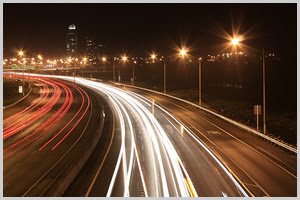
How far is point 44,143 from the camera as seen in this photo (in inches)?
1342

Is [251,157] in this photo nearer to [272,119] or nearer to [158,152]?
[158,152]

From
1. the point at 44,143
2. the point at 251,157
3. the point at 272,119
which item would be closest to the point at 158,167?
the point at 251,157

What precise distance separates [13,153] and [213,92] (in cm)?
6984

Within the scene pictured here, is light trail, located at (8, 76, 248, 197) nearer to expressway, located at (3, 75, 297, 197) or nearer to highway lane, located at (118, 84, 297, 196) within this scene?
expressway, located at (3, 75, 297, 197)

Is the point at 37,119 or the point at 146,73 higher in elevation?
the point at 146,73

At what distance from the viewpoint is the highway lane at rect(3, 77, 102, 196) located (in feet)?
74.5

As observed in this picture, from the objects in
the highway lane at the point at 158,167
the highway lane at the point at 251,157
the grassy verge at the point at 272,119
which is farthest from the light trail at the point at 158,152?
the grassy verge at the point at 272,119

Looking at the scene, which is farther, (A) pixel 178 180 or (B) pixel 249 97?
(B) pixel 249 97

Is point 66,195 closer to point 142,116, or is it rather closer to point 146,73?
point 142,116

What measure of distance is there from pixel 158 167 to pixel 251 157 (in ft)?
26.1

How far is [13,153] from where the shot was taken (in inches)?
1203

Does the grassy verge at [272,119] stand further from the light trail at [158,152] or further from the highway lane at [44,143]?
the highway lane at [44,143]

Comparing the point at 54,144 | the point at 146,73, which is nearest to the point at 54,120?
the point at 54,144

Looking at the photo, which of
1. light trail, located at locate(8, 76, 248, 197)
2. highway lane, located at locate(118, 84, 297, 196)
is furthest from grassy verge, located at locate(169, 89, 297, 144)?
light trail, located at locate(8, 76, 248, 197)
